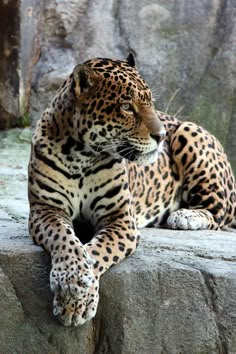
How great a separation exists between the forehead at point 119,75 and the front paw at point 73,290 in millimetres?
1363

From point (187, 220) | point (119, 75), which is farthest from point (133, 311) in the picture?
point (187, 220)

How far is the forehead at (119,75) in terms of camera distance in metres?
6.46

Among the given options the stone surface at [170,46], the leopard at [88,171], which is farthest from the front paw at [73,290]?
the stone surface at [170,46]

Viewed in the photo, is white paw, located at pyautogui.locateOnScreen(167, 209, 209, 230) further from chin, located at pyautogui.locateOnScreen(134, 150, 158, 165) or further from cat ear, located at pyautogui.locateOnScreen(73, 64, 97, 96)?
cat ear, located at pyautogui.locateOnScreen(73, 64, 97, 96)

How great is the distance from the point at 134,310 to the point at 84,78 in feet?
5.81

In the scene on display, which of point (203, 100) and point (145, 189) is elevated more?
point (145, 189)

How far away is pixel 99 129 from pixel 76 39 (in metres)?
7.65

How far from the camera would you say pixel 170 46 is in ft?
45.1

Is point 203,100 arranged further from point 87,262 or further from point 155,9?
point 87,262

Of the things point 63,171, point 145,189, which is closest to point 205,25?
point 145,189

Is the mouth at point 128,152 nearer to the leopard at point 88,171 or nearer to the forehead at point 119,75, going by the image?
the leopard at point 88,171

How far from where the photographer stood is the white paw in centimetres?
807

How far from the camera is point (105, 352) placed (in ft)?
20.7

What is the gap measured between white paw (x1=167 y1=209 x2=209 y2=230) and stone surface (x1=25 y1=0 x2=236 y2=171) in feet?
18.2
